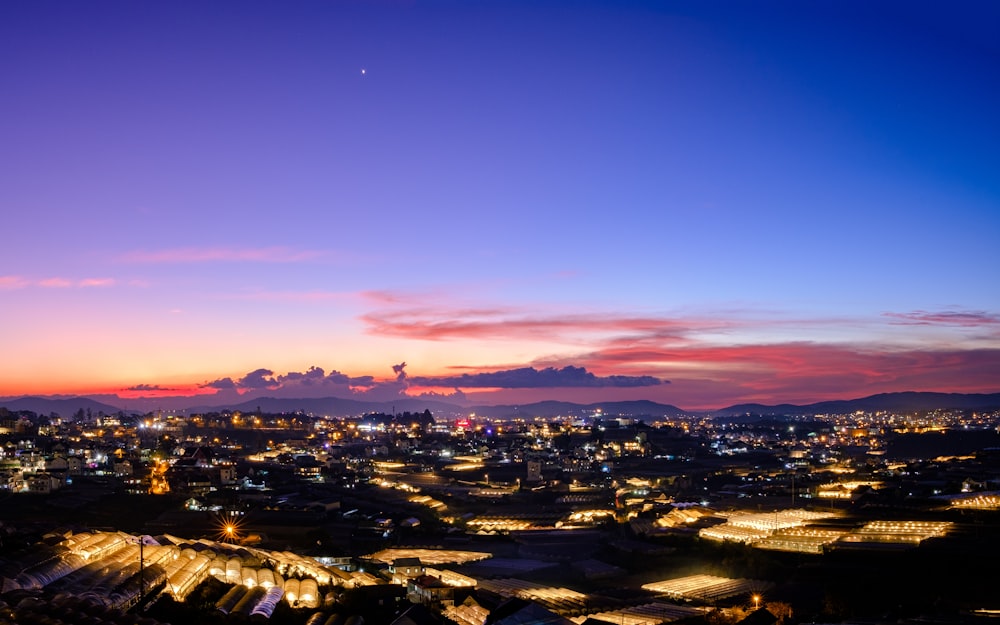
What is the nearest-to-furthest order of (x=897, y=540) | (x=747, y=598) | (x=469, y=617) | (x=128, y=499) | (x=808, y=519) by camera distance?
1. (x=469, y=617)
2. (x=747, y=598)
3. (x=897, y=540)
4. (x=808, y=519)
5. (x=128, y=499)

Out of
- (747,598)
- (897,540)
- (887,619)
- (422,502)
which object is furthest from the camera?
(422,502)

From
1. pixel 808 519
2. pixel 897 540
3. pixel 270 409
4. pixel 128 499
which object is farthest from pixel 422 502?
pixel 270 409

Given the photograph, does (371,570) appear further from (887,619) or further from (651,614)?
(887,619)

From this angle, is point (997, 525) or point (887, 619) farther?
point (997, 525)

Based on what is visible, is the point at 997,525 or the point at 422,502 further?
the point at 422,502

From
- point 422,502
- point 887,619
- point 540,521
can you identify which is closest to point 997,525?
point 887,619

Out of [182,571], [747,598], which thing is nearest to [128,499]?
[182,571]

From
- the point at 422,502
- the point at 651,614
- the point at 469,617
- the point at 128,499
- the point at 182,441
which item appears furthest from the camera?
the point at 182,441

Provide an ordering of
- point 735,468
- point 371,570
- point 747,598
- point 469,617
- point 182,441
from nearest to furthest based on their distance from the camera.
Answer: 1. point 469,617
2. point 747,598
3. point 371,570
4. point 735,468
5. point 182,441

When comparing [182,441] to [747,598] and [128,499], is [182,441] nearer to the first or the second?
[128,499]
